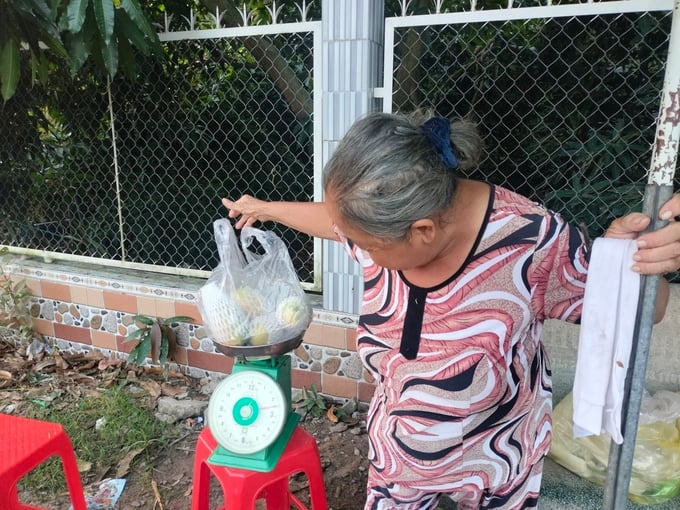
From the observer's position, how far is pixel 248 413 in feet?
4.66

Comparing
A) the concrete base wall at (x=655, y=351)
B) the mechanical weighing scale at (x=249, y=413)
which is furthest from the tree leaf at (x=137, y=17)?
the concrete base wall at (x=655, y=351)

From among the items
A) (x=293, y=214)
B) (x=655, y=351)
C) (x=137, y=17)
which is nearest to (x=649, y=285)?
(x=293, y=214)

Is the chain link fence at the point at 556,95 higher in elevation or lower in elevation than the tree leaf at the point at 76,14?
lower

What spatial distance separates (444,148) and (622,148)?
65.2 inches

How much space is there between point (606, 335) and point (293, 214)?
894 millimetres

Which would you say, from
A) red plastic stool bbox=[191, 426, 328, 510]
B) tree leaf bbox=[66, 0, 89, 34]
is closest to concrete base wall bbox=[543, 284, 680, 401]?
red plastic stool bbox=[191, 426, 328, 510]

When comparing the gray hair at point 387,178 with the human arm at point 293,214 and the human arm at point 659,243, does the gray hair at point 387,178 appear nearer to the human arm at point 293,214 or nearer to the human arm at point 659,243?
the human arm at point 659,243

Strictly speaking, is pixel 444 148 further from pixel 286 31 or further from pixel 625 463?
pixel 286 31

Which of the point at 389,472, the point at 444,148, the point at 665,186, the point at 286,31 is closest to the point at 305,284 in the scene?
the point at 286,31

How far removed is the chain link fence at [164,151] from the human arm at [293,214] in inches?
41.9

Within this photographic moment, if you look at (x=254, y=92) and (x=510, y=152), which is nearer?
(x=510, y=152)

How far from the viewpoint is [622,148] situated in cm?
227

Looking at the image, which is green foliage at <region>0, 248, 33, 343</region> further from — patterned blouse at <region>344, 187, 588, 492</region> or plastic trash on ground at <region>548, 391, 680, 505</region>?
plastic trash on ground at <region>548, 391, 680, 505</region>

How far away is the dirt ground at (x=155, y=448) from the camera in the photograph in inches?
88.4
